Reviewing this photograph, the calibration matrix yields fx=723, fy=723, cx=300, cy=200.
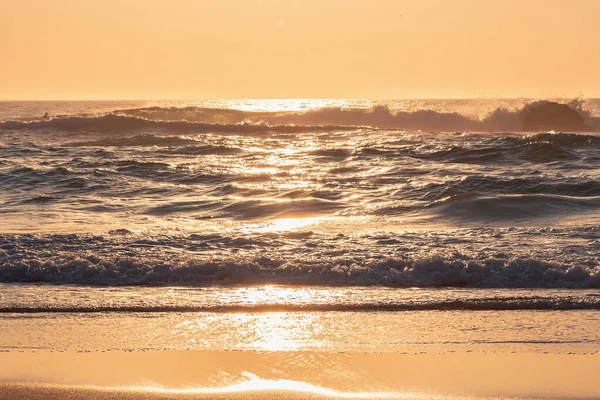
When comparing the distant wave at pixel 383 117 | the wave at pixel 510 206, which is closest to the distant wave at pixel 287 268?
the wave at pixel 510 206

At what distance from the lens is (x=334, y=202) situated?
14414 millimetres

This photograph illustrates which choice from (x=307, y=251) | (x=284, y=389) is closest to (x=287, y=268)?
(x=307, y=251)

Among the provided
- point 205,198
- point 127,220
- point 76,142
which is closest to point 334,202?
point 205,198

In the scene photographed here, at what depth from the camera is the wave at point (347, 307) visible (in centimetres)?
703

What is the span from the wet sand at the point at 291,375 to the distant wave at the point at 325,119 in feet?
87.2

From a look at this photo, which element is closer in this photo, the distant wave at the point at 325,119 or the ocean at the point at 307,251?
the ocean at the point at 307,251

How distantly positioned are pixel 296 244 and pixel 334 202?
4587 mm

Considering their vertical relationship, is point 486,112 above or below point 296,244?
above

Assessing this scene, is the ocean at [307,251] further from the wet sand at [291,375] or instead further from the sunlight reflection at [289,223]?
the wet sand at [291,375]

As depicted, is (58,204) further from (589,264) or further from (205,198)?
(589,264)

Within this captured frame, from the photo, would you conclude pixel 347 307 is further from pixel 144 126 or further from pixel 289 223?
pixel 144 126

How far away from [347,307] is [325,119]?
107 feet

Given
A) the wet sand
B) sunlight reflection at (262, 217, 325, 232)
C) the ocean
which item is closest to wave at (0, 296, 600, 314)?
the ocean

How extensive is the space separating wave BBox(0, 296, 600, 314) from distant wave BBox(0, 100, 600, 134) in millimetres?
24826
